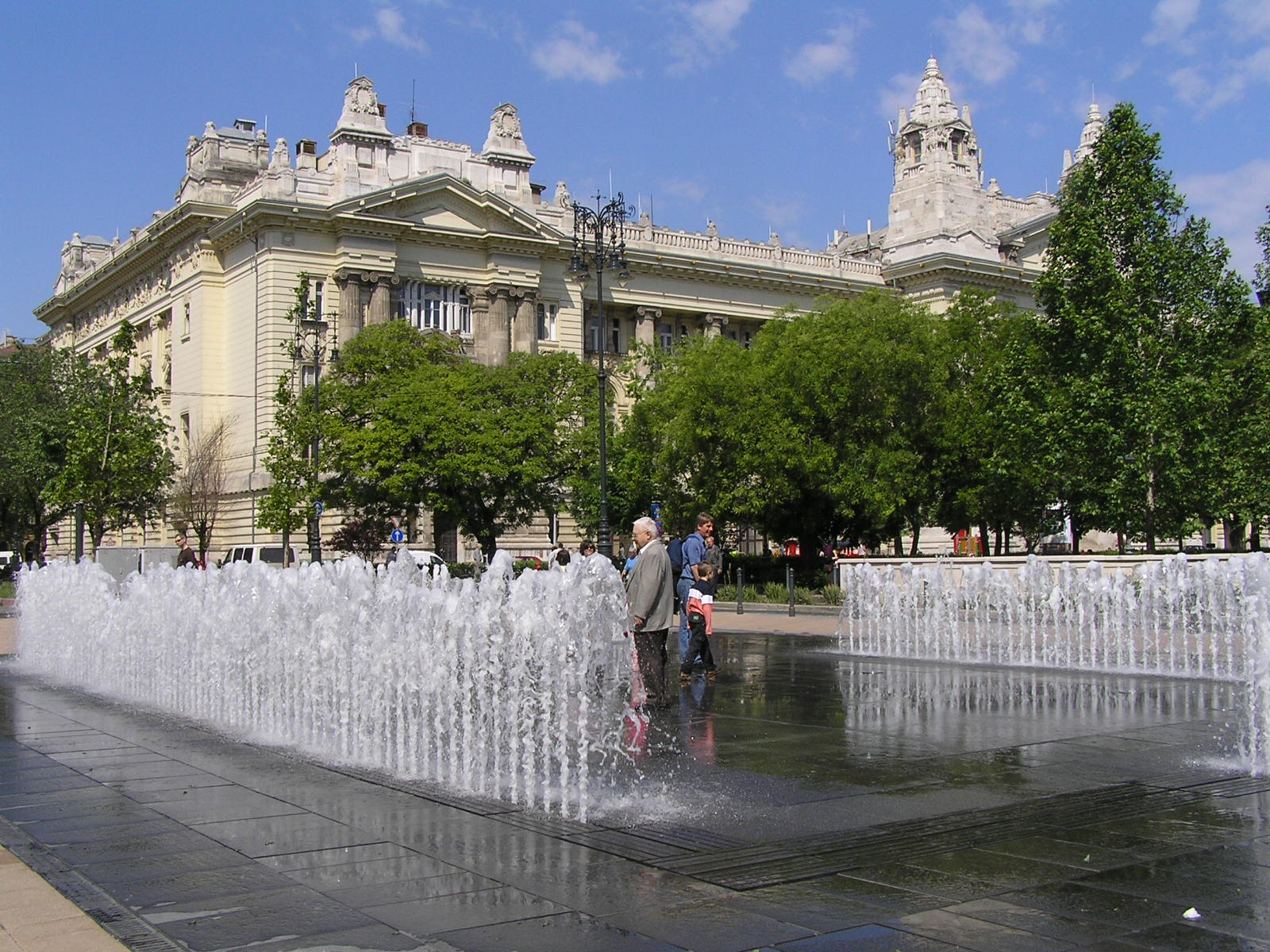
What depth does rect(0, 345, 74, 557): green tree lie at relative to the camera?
52.3 m

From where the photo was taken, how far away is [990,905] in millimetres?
5609

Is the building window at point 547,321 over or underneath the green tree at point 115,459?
over

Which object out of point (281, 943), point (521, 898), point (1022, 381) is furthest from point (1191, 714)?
point (1022, 381)

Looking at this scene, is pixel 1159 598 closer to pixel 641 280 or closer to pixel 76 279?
pixel 641 280

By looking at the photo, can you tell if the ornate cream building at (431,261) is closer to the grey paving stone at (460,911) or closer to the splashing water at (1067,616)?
the splashing water at (1067,616)

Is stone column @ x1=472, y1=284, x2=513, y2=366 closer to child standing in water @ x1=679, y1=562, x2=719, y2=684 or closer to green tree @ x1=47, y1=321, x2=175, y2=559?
green tree @ x1=47, y1=321, x2=175, y2=559

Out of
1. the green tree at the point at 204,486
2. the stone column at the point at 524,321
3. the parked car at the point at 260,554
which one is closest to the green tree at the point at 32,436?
the green tree at the point at 204,486

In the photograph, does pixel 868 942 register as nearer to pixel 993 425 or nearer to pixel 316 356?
pixel 993 425

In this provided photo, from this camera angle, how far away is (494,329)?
57688 mm

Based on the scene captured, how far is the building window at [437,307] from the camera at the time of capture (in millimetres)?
56531

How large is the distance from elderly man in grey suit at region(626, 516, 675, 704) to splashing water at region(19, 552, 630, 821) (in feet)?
1.51

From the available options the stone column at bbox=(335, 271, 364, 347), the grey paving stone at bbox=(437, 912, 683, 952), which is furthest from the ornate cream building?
the grey paving stone at bbox=(437, 912, 683, 952)

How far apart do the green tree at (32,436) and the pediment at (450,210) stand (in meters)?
15.8

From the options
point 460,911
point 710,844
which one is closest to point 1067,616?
point 710,844
